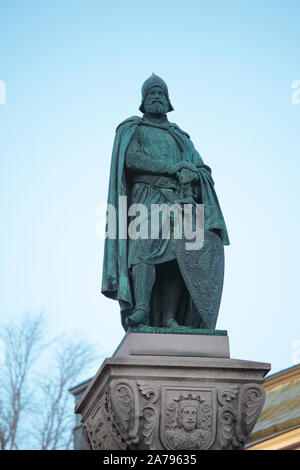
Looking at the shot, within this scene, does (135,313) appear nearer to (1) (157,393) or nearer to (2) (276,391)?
(1) (157,393)

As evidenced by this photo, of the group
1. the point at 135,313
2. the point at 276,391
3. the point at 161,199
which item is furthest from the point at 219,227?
the point at 276,391

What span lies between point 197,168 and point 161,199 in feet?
1.67

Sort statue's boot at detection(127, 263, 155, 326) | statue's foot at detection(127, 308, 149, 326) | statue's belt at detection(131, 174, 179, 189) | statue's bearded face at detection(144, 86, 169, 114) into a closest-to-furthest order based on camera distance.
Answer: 1. statue's foot at detection(127, 308, 149, 326)
2. statue's boot at detection(127, 263, 155, 326)
3. statue's belt at detection(131, 174, 179, 189)
4. statue's bearded face at detection(144, 86, 169, 114)

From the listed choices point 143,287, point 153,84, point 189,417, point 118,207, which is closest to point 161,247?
point 143,287

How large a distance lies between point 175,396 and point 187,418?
0.64 ft

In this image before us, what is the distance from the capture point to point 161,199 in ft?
24.5

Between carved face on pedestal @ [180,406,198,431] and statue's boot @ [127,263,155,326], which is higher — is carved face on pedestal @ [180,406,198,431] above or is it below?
below

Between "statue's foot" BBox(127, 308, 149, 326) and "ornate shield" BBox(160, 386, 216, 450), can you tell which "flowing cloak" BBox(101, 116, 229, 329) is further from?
"ornate shield" BBox(160, 386, 216, 450)

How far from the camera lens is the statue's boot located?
7023 millimetres

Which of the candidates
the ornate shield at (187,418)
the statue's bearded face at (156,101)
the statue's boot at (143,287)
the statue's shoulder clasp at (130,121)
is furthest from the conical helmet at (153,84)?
the ornate shield at (187,418)

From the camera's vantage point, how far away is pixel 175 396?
638 centimetres

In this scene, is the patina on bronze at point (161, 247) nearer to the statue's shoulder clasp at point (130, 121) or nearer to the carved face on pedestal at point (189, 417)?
the statue's shoulder clasp at point (130, 121)

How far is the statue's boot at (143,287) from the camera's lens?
702 centimetres

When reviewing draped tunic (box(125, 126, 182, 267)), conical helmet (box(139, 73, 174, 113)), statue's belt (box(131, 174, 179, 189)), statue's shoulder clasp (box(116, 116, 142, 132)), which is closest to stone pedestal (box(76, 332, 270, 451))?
draped tunic (box(125, 126, 182, 267))
